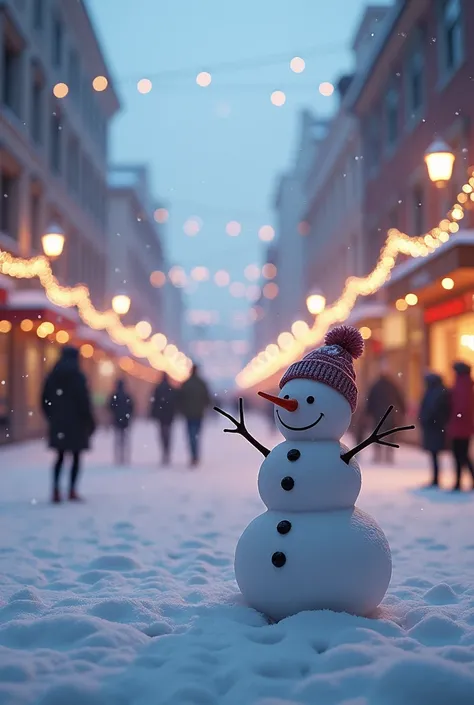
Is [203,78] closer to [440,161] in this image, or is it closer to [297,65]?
[297,65]

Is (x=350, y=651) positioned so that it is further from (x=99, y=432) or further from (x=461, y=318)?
(x=99, y=432)

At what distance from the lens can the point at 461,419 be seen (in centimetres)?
1102

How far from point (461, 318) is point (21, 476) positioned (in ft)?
28.7

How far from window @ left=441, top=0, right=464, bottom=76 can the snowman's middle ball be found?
13.1 meters

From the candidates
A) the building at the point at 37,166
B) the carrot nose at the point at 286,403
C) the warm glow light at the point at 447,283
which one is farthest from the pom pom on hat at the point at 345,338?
the building at the point at 37,166

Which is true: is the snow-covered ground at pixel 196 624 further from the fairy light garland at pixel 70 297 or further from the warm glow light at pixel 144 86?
the fairy light garland at pixel 70 297

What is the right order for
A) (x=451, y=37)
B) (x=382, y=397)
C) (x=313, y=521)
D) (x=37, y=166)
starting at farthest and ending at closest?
1. (x=37, y=166)
2. (x=451, y=37)
3. (x=382, y=397)
4. (x=313, y=521)

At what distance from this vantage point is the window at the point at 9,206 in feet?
67.3

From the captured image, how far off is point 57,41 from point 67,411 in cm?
1964

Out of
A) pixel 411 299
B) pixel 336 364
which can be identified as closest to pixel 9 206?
pixel 411 299

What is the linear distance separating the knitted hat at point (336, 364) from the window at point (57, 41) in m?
23.4

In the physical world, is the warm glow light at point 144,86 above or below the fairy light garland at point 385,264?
above

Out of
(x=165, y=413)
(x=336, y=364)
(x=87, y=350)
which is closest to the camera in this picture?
(x=336, y=364)

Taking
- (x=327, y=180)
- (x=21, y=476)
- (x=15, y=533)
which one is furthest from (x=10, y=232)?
(x=327, y=180)
